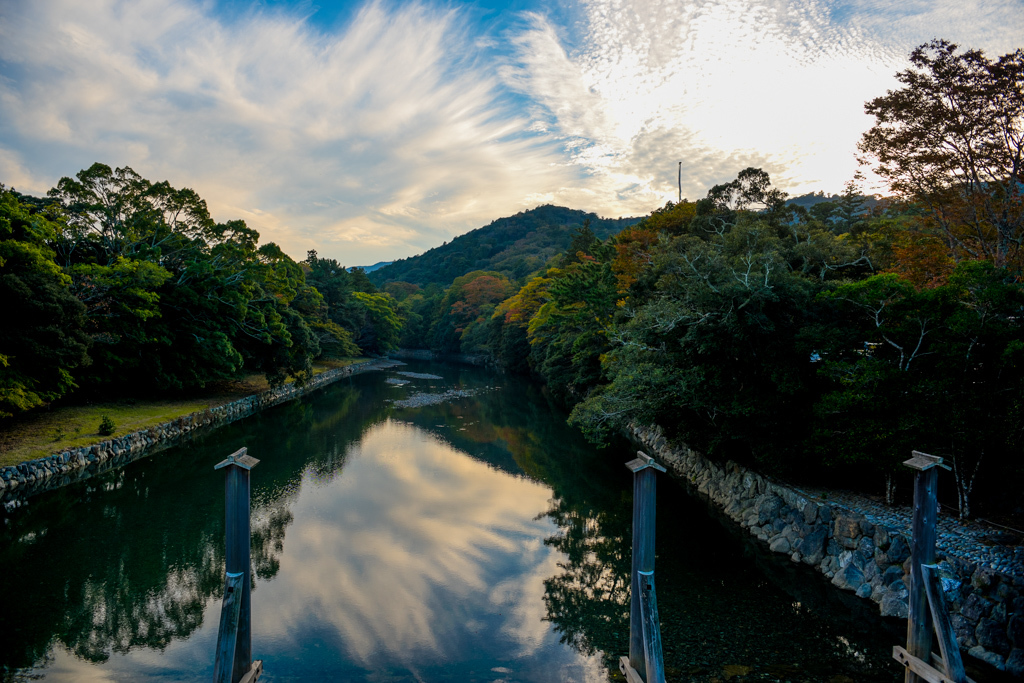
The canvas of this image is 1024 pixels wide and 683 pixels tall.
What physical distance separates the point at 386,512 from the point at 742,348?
915 centimetres

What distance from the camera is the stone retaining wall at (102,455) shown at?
13242 millimetres

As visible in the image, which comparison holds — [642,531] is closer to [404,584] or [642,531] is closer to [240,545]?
[240,545]

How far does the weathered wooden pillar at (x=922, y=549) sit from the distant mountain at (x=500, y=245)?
72135 millimetres

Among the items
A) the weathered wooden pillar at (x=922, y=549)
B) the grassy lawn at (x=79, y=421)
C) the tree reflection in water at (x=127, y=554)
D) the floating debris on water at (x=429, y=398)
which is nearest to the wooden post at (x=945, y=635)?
the weathered wooden pillar at (x=922, y=549)

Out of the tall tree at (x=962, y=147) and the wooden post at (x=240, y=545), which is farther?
the tall tree at (x=962, y=147)

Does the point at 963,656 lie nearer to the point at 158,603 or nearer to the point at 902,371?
the point at 902,371

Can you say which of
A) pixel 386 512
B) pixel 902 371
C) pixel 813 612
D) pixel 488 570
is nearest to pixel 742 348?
pixel 902 371

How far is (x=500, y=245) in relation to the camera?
4092 inches

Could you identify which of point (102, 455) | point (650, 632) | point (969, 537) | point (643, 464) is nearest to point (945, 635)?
point (650, 632)

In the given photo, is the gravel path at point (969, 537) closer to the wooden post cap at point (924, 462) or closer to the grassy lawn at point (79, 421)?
the wooden post cap at point (924, 462)

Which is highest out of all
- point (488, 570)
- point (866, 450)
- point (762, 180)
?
point (762, 180)

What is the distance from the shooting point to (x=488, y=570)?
10.2 meters

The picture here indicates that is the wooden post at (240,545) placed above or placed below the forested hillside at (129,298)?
below

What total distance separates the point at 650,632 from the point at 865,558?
5733 mm
